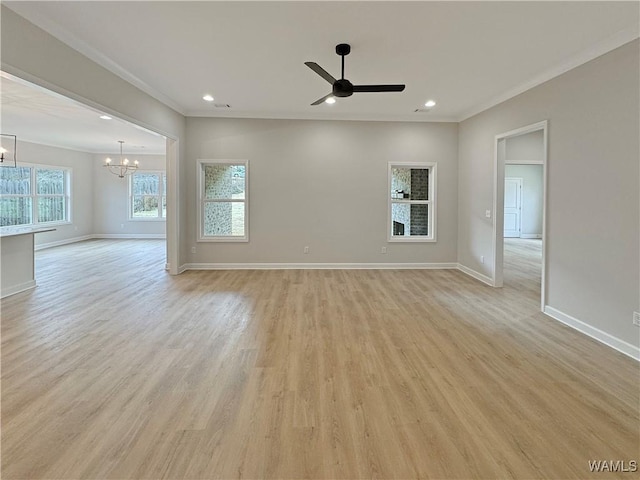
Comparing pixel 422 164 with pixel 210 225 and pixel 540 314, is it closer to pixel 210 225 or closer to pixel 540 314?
pixel 540 314

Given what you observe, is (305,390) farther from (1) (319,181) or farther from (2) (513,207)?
(2) (513,207)

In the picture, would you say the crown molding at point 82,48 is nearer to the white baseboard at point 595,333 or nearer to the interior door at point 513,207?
the white baseboard at point 595,333

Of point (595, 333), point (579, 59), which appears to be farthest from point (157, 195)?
point (595, 333)

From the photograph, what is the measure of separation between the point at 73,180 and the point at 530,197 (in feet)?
48.1

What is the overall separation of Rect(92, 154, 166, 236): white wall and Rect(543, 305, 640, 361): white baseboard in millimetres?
11002

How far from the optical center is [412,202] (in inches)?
278

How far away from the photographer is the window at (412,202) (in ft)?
22.8

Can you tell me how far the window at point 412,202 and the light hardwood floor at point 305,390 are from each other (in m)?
2.52

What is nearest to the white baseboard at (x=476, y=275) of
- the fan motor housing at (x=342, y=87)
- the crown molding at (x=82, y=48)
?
the fan motor housing at (x=342, y=87)

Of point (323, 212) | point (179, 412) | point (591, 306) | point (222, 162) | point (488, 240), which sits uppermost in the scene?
point (222, 162)

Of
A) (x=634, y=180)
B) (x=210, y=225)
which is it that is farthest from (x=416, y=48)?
(x=210, y=225)

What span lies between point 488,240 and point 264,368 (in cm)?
445

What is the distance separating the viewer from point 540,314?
424 cm

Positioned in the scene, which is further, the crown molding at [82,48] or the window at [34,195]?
the window at [34,195]
